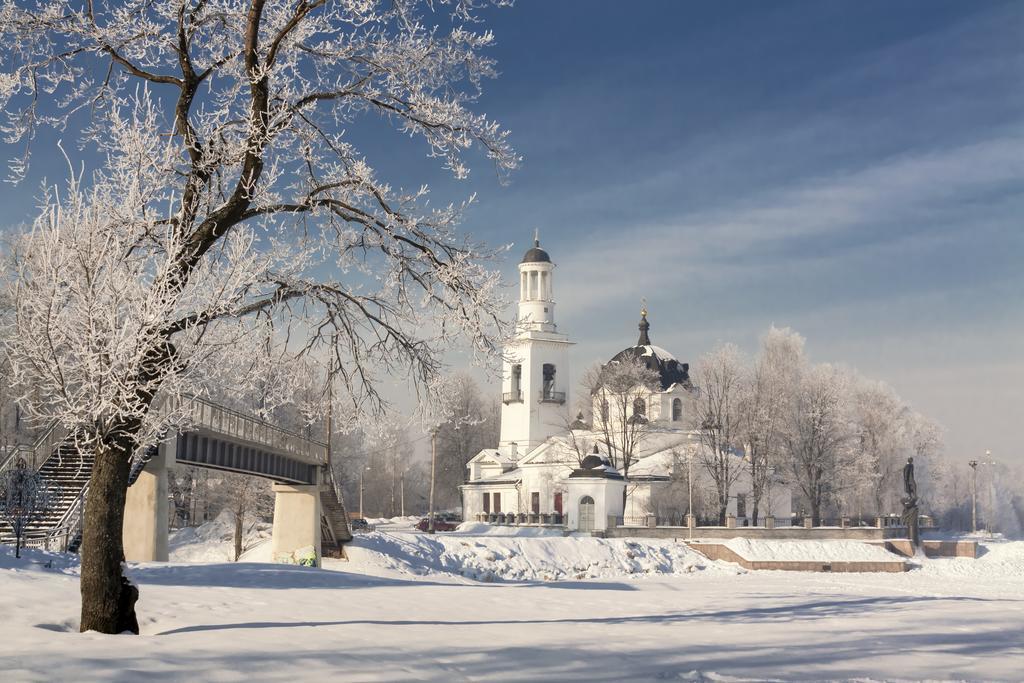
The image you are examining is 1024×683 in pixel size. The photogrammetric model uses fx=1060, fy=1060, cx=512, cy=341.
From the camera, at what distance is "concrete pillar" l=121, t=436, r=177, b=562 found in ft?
95.9

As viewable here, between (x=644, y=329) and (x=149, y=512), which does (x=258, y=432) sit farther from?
(x=644, y=329)

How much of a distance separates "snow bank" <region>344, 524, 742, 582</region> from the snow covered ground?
15.3 meters

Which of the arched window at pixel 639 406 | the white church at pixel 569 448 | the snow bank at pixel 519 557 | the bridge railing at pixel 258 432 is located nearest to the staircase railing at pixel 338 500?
the snow bank at pixel 519 557

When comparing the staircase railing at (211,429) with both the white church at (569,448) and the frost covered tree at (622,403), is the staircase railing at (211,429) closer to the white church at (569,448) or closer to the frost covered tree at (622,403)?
the white church at (569,448)

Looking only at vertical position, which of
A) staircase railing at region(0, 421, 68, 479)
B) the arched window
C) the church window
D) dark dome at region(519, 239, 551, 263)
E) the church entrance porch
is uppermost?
dark dome at region(519, 239, 551, 263)

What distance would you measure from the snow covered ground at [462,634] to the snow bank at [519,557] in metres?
15.3

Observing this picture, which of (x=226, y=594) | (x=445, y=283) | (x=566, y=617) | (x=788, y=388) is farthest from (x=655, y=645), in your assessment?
(x=788, y=388)

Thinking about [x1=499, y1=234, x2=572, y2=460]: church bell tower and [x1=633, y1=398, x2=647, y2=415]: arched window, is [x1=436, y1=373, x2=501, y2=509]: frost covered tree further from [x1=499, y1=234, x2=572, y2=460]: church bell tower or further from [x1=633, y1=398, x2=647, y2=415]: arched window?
[x1=633, y1=398, x2=647, y2=415]: arched window

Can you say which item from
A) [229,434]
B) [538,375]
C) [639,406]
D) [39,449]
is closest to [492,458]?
[538,375]

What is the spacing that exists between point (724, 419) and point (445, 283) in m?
51.5

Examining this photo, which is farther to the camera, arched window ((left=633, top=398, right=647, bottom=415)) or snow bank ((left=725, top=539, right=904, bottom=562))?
arched window ((left=633, top=398, right=647, bottom=415))

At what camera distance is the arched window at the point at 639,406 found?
68625 millimetres

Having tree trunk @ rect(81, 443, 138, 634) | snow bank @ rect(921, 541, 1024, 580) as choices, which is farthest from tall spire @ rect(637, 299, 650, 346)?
tree trunk @ rect(81, 443, 138, 634)

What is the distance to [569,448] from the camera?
243 ft
